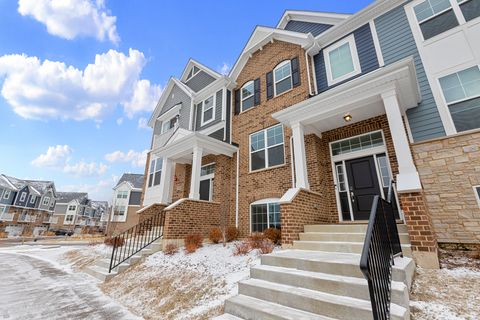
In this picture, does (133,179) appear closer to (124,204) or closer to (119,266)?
(124,204)

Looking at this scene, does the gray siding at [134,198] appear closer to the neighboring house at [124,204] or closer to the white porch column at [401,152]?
the neighboring house at [124,204]

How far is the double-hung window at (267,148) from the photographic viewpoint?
894 centimetres

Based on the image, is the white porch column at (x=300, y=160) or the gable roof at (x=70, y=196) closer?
the white porch column at (x=300, y=160)

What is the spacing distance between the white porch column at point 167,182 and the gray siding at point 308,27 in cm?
915

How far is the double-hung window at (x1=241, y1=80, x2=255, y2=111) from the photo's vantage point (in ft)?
36.2

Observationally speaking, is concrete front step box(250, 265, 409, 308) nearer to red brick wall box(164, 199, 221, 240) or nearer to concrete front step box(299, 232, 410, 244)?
concrete front step box(299, 232, 410, 244)

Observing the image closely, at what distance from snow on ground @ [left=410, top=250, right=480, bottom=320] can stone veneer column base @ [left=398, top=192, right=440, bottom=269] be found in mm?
184

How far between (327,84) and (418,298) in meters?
7.66

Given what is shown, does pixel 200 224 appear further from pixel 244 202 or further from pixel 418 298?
pixel 418 298

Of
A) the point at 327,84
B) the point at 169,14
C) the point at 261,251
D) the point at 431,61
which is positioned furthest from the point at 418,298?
the point at 169,14

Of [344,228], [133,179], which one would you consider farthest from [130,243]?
[133,179]

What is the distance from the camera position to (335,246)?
4391 millimetres

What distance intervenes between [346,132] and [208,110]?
7.82 metres

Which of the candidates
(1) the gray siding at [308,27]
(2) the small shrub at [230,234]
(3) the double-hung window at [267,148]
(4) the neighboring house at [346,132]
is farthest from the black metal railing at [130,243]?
(1) the gray siding at [308,27]
